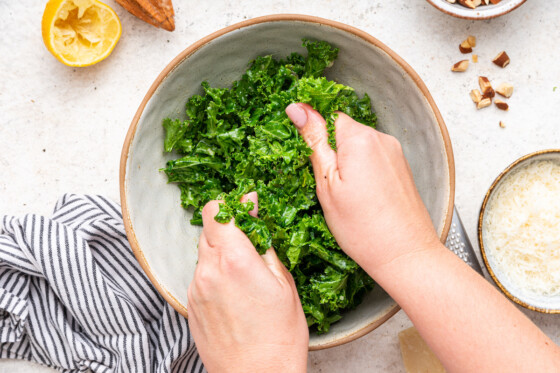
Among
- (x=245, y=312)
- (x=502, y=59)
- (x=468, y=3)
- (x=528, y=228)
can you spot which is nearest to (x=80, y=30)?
(x=245, y=312)

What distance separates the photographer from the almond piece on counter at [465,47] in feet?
5.63

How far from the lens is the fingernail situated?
1323 mm

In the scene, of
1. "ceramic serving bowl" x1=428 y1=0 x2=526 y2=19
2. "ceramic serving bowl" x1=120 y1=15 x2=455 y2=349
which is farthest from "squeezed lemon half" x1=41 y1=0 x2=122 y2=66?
"ceramic serving bowl" x1=428 y1=0 x2=526 y2=19

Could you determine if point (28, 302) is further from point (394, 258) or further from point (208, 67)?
point (394, 258)

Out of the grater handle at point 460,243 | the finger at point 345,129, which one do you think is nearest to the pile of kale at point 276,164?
the finger at point 345,129

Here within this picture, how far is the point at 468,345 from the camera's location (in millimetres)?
1155

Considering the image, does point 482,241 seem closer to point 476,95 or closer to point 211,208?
point 476,95

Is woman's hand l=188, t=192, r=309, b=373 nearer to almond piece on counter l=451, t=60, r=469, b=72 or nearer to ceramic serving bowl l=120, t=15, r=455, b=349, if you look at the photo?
ceramic serving bowl l=120, t=15, r=455, b=349

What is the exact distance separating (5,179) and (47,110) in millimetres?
274

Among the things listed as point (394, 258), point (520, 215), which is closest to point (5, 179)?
point (394, 258)

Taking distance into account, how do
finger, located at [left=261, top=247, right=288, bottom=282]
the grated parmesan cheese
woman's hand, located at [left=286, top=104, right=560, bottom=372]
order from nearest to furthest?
woman's hand, located at [left=286, top=104, right=560, bottom=372], finger, located at [left=261, top=247, right=288, bottom=282], the grated parmesan cheese

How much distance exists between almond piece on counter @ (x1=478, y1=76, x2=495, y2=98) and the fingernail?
28.4 inches

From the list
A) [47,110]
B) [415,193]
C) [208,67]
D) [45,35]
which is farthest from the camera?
[47,110]

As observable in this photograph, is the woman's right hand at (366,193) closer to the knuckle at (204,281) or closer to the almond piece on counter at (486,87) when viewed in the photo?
the knuckle at (204,281)
